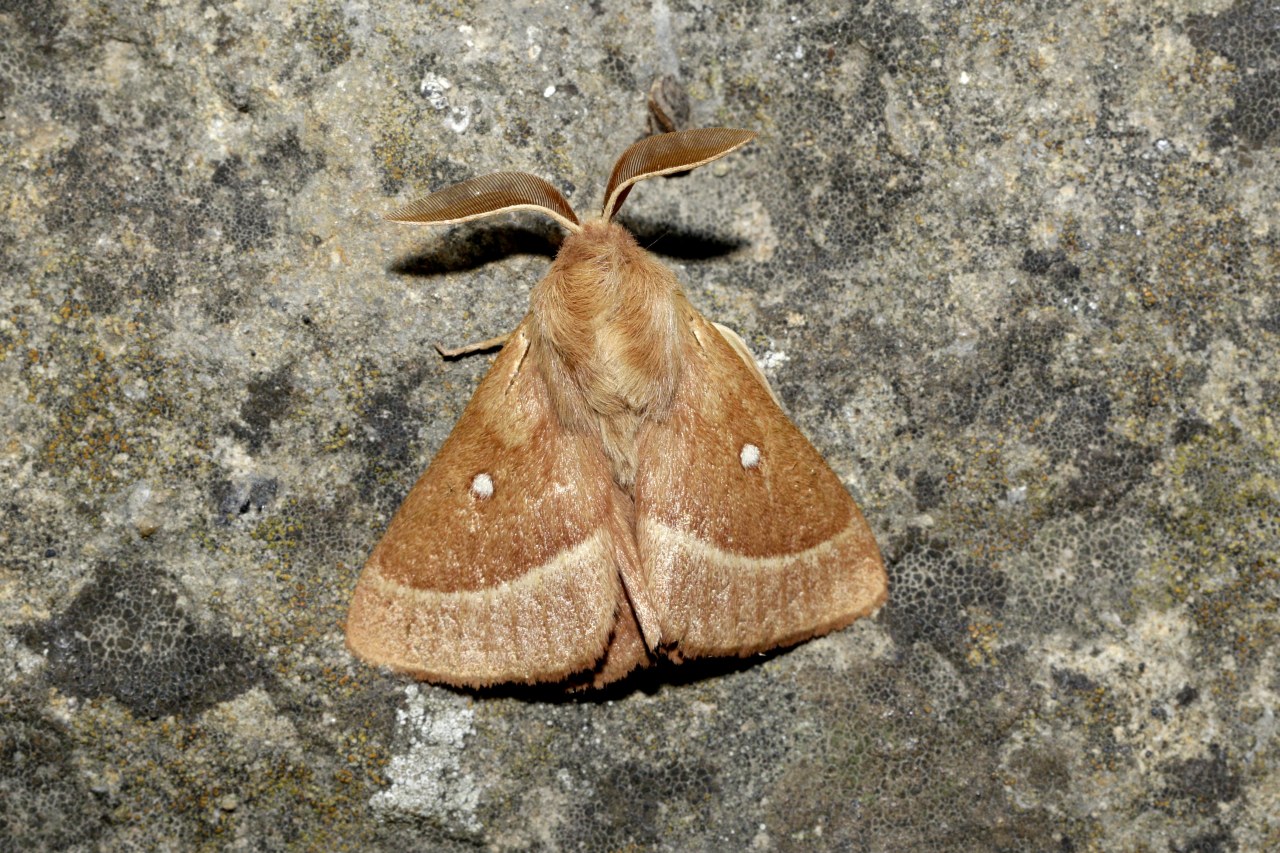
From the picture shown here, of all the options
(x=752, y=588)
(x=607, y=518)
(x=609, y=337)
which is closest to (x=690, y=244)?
(x=609, y=337)

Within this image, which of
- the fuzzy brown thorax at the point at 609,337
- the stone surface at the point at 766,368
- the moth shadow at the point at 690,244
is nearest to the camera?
the fuzzy brown thorax at the point at 609,337

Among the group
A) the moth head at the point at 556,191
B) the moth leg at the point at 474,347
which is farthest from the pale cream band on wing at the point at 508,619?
the moth head at the point at 556,191

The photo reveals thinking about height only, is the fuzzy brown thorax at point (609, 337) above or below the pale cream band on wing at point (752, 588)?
above

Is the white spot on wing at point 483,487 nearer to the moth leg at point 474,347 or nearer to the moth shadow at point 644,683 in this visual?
the moth leg at point 474,347

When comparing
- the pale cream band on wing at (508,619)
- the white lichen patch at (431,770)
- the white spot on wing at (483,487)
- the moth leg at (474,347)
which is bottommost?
the white lichen patch at (431,770)

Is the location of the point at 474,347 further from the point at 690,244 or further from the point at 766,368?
the point at 766,368

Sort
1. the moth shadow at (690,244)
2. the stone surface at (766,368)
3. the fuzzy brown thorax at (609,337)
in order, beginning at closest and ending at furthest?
the fuzzy brown thorax at (609,337) < the stone surface at (766,368) < the moth shadow at (690,244)

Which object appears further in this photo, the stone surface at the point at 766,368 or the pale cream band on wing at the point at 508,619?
the stone surface at the point at 766,368
